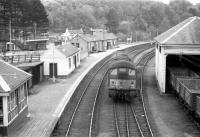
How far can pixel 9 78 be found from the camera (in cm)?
1714

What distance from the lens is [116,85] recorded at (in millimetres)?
23453

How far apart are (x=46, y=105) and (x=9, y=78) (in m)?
6.21

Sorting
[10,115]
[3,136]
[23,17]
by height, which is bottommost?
[3,136]

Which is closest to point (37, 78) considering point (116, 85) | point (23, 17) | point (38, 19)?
point (116, 85)

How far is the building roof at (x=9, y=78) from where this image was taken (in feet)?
52.0

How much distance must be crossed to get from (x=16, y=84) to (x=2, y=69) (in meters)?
1.61

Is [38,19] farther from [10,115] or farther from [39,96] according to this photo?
[10,115]

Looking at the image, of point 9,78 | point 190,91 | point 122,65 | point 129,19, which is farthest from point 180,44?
point 129,19

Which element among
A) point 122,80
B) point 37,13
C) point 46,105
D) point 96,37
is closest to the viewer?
point 46,105

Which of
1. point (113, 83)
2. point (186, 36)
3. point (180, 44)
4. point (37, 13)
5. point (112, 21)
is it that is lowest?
point (113, 83)

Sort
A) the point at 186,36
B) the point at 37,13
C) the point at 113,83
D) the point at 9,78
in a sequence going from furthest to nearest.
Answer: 1. the point at 37,13
2. the point at 186,36
3. the point at 113,83
4. the point at 9,78

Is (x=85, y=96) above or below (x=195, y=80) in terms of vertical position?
below

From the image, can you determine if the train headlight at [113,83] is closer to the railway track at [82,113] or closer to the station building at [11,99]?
the railway track at [82,113]

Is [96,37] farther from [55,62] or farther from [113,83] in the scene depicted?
[113,83]
